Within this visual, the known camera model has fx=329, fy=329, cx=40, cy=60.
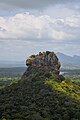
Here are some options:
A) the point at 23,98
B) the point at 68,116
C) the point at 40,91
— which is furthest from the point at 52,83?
the point at 68,116

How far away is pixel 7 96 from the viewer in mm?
105375

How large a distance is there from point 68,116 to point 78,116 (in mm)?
2695

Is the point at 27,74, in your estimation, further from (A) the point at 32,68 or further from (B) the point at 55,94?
(B) the point at 55,94

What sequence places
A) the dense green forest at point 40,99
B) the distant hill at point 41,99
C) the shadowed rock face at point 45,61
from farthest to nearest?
1. the shadowed rock face at point 45,61
2. the distant hill at point 41,99
3. the dense green forest at point 40,99

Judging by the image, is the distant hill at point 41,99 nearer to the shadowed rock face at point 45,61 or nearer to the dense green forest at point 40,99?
the dense green forest at point 40,99

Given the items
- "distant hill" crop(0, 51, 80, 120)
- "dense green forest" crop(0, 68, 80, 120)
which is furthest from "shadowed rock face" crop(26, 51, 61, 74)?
"dense green forest" crop(0, 68, 80, 120)

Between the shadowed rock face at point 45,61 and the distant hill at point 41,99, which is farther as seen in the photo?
Result: the shadowed rock face at point 45,61

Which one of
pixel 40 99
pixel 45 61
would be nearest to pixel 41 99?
pixel 40 99

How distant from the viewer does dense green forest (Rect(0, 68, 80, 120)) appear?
283ft

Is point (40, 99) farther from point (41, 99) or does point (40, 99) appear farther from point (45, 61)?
point (45, 61)

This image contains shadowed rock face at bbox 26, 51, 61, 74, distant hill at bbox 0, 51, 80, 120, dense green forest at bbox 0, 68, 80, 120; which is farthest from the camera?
shadowed rock face at bbox 26, 51, 61, 74

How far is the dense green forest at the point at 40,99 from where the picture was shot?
8626cm

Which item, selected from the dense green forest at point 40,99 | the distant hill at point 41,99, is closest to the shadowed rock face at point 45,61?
the distant hill at point 41,99

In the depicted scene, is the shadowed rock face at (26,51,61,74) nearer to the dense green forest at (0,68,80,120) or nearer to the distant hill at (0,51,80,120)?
the distant hill at (0,51,80,120)
